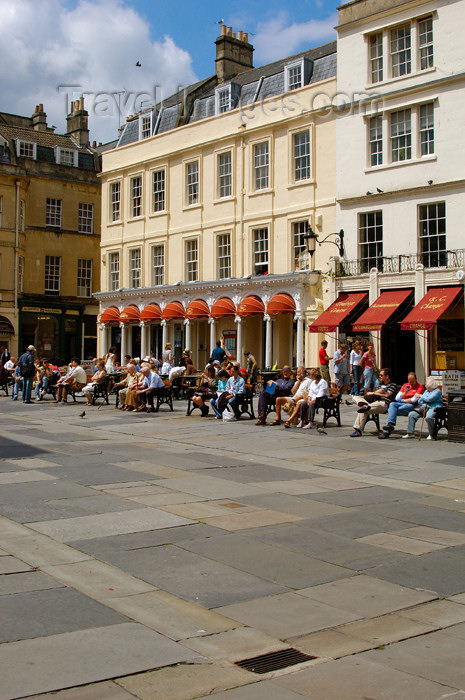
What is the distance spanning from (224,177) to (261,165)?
7.92 ft

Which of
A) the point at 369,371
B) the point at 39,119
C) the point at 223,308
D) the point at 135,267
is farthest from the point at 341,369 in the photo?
the point at 39,119

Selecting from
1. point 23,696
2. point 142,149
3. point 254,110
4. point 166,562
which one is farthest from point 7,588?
point 142,149

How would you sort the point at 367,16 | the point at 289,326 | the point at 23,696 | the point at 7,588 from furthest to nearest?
the point at 289,326 → the point at 367,16 → the point at 7,588 → the point at 23,696

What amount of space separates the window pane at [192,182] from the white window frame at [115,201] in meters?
5.77

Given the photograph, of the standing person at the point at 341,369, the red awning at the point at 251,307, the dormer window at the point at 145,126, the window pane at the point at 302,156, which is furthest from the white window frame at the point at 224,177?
the standing person at the point at 341,369

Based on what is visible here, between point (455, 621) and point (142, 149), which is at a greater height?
point (142, 149)

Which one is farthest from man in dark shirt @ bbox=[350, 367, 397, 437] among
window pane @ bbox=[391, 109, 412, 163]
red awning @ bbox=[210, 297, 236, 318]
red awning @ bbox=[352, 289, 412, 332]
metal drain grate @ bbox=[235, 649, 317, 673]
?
red awning @ bbox=[210, 297, 236, 318]

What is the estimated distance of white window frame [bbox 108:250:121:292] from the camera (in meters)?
40.9

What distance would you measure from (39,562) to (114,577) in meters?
0.78

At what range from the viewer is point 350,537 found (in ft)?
24.6

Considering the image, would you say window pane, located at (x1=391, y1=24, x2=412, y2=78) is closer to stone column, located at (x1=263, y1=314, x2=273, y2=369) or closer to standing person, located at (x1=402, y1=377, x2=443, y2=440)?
stone column, located at (x1=263, y1=314, x2=273, y2=369)

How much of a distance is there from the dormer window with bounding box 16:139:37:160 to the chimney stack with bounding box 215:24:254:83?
17385 mm

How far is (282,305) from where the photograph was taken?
30.3 meters

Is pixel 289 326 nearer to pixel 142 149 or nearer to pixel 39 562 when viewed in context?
pixel 142 149
